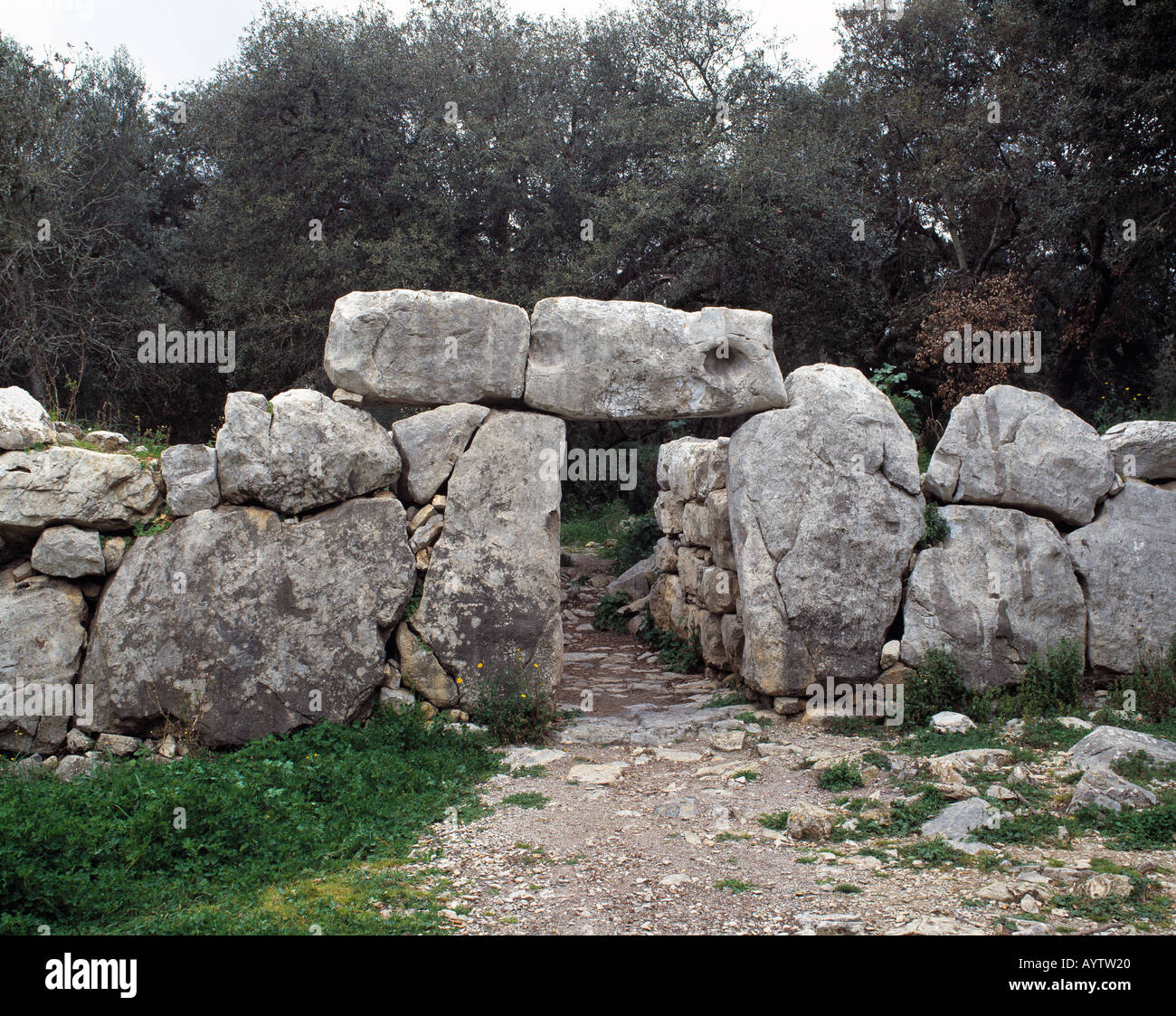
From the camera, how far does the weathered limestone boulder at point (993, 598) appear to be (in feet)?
23.2

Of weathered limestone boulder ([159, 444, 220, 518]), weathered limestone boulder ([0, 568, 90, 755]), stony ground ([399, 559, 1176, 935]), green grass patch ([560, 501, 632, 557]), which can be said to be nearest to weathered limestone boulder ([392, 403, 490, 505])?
weathered limestone boulder ([159, 444, 220, 518])

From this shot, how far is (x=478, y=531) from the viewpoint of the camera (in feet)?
22.3

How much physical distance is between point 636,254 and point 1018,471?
8647 millimetres

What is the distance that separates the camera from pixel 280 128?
1448cm

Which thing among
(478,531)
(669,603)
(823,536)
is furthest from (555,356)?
(669,603)

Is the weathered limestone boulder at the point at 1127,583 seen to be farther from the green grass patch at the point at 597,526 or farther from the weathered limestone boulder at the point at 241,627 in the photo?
the green grass patch at the point at 597,526

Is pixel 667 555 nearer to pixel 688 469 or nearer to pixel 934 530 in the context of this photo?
pixel 688 469

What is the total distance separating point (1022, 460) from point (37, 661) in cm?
726

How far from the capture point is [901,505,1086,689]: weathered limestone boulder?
7.08 metres

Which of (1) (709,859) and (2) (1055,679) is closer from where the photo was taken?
(1) (709,859)

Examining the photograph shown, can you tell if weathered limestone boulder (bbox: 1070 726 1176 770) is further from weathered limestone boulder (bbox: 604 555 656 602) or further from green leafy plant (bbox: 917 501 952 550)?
weathered limestone boulder (bbox: 604 555 656 602)

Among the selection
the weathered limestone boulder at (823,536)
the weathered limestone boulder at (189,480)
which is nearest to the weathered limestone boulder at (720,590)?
the weathered limestone boulder at (823,536)

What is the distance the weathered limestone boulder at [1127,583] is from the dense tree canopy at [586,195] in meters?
6.29
